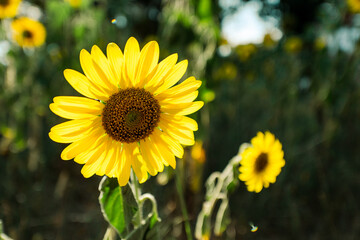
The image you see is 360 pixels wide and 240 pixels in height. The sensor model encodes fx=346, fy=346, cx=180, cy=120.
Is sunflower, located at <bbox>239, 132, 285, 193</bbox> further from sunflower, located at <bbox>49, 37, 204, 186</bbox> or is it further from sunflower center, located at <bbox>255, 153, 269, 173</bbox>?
sunflower, located at <bbox>49, 37, 204, 186</bbox>

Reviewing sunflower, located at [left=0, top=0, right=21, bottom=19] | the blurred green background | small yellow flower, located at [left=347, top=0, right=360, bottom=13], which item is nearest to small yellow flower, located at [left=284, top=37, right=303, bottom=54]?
the blurred green background

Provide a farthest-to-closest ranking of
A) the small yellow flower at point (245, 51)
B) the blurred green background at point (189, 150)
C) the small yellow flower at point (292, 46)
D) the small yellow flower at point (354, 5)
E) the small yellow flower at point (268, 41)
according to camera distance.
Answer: the small yellow flower at point (268, 41) < the small yellow flower at point (292, 46) < the small yellow flower at point (245, 51) < the small yellow flower at point (354, 5) < the blurred green background at point (189, 150)

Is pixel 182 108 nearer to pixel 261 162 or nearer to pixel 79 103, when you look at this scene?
pixel 79 103

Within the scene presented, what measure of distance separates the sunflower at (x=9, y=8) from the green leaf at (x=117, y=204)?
147cm

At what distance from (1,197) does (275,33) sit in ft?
9.46

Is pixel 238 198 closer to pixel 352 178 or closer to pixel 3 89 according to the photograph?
pixel 352 178

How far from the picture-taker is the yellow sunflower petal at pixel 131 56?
543 millimetres

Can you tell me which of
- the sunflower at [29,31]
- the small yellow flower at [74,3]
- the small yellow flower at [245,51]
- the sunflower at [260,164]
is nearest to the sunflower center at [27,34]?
the sunflower at [29,31]

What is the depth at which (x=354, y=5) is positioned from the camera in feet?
6.68

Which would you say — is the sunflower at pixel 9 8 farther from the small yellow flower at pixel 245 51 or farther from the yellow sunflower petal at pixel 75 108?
the small yellow flower at pixel 245 51

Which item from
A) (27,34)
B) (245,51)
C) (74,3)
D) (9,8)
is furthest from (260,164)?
(245,51)

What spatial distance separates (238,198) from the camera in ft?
6.12

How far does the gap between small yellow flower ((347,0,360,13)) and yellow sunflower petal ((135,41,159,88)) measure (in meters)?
1.84

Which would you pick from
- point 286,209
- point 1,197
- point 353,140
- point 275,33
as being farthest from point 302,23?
point 1,197
